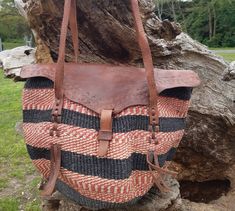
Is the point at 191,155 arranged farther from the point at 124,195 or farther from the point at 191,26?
the point at 191,26

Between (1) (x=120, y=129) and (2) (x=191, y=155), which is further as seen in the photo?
(2) (x=191, y=155)

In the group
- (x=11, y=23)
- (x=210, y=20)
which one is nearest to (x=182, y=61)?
(x=11, y=23)

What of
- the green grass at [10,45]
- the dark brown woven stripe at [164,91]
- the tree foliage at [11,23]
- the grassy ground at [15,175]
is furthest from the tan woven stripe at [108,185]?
the green grass at [10,45]

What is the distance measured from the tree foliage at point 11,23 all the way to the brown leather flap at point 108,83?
23.0 metres

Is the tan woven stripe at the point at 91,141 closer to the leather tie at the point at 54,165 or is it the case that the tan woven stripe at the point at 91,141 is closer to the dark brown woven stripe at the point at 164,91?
the leather tie at the point at 54,165

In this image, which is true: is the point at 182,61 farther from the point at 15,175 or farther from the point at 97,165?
the point at 15,175

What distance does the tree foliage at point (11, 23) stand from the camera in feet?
87.6

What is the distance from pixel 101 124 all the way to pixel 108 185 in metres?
0.26

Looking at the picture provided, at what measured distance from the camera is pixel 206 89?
2973mm

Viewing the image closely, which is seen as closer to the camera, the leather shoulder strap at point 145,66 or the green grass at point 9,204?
the leather shoulder strap at point 145,66

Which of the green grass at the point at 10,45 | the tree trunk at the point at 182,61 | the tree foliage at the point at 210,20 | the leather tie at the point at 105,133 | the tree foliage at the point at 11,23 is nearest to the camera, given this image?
the leather tie at the point at 105,133

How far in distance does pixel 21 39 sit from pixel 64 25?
103 feet

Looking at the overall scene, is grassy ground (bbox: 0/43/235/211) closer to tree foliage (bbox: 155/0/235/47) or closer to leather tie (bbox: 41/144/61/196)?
leather tie (bbox: 41/144/61/196)

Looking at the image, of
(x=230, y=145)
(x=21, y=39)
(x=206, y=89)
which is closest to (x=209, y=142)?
(x=230, y=145)
